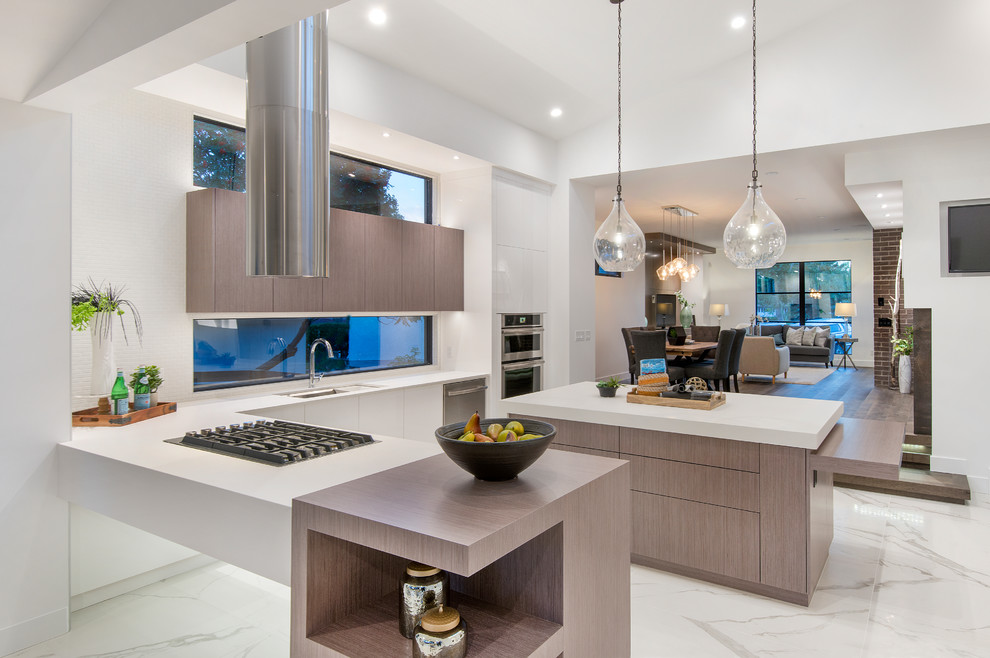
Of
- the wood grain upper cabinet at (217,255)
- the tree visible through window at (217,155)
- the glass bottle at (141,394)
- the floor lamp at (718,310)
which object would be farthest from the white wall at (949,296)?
the floor lamp at (718,310)

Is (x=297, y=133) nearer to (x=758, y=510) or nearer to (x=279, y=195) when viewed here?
(x=279, y=195)

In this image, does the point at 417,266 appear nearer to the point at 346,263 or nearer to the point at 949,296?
the point at 346,263

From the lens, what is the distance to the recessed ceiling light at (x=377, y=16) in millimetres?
3707

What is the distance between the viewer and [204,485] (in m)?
1.78

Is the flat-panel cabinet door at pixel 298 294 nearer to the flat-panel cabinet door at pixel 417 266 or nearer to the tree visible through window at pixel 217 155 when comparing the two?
the tree visible through window at pixel 217 155

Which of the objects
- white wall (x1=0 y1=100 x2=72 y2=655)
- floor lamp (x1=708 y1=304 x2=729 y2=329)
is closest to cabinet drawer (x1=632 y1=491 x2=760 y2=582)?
white wall (x1=0 y1=100 x2=72 y2=655)

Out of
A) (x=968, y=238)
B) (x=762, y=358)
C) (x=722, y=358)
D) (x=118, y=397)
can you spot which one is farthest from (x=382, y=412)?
(x=762, y=358)

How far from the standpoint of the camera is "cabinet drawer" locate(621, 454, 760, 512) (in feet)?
8.98

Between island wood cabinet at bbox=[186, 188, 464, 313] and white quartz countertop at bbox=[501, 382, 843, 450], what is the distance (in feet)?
5.14

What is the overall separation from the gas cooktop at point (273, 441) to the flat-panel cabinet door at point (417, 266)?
2.40m

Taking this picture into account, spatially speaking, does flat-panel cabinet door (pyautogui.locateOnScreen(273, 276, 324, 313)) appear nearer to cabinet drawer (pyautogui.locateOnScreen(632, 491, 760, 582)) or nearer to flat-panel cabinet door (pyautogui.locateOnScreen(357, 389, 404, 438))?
flat-panel cabinet door (pyautogui.locateOnScreen(357, 389, 404, 438))

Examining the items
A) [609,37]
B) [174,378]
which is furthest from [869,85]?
[174,378]

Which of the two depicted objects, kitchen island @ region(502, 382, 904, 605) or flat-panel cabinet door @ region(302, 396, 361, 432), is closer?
kitchen island @ region(502, 382, 904, 605)

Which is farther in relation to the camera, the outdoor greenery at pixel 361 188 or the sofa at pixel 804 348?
the sofa at pixel 804 348
